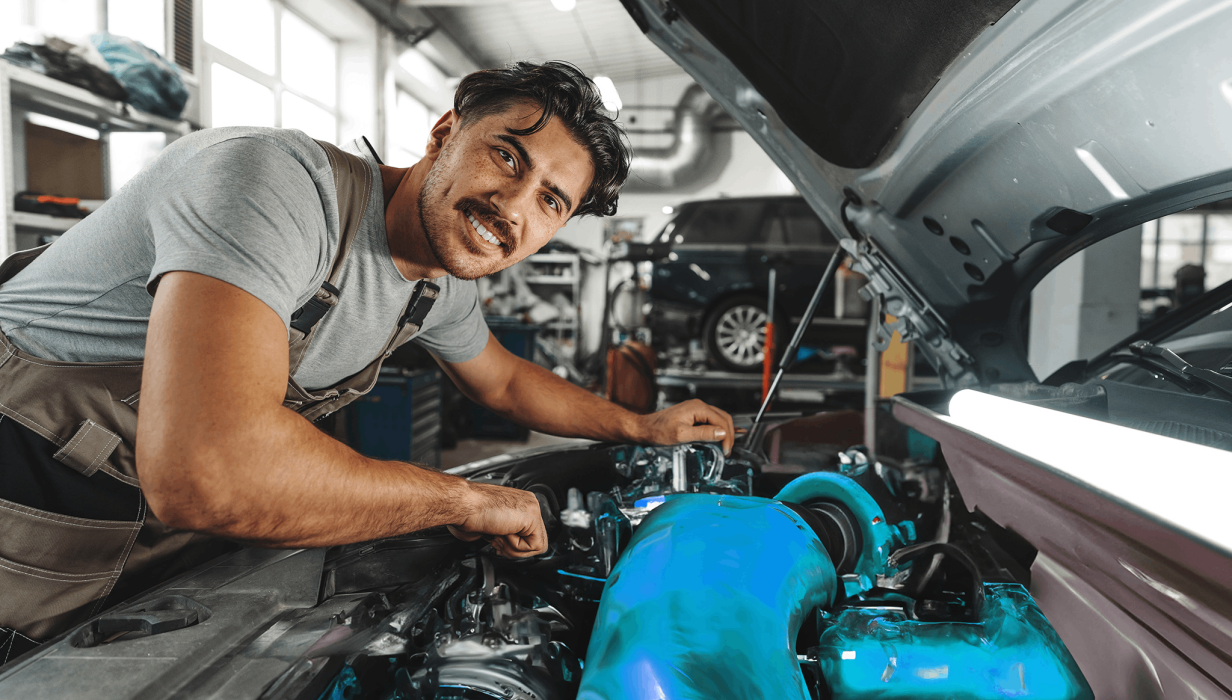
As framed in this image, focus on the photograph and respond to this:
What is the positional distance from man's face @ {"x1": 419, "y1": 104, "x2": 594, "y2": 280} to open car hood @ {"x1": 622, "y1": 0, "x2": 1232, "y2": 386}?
0.32 m

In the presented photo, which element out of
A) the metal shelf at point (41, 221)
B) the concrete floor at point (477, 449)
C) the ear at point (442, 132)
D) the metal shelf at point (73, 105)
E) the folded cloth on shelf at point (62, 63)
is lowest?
the concrete floor at point (477, 449)

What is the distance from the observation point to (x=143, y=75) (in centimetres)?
304

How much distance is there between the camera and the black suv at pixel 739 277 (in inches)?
194

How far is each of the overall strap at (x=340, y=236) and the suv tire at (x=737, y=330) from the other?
4.18 m

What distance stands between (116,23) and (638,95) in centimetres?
686

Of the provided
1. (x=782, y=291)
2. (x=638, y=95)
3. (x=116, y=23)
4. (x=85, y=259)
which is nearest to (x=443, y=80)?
(x=638, y=95)

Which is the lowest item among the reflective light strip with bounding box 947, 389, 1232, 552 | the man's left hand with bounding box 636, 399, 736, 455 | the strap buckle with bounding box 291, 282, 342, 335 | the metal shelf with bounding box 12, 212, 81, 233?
the man's left hand with bounding box 636, 399, 736, 455

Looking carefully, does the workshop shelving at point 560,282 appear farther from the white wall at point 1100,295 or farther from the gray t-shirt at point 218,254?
the gray t-shirt at point 218,254

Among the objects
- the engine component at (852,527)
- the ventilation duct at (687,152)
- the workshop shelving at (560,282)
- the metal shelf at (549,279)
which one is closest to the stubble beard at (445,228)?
the engine component at (852,527)

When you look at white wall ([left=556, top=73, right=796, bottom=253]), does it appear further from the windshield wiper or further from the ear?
the windshield wiper

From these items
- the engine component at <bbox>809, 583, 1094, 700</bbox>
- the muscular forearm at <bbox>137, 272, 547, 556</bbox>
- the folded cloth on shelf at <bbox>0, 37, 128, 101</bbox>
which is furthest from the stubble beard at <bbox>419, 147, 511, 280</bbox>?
A: the folded cloth on shelf at <bbox>0, 37, 128, 101</bbox>

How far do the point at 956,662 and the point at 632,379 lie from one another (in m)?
3.61

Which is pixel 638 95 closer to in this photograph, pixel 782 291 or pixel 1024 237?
pixel 782 291

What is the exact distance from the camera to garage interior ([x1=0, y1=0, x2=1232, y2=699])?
8.80 feet
